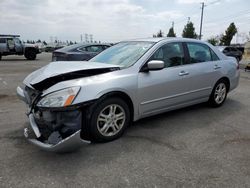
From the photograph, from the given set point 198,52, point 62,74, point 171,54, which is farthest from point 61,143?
point 198,52

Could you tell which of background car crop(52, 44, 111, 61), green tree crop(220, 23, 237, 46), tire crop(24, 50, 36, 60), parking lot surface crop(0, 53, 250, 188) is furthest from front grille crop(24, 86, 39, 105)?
→ green tree crop(220, 23, 237, 46)

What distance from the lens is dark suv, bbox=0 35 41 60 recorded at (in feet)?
59.7

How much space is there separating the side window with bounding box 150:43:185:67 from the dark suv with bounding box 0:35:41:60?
17.8 meters

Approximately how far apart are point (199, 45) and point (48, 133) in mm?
3396

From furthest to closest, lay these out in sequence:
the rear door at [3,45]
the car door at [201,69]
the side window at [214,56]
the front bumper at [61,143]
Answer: the rear door at [3,45], the side window at [214,56], the car door at [201,69], the front bumper at [61,143]

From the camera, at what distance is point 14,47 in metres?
18.6

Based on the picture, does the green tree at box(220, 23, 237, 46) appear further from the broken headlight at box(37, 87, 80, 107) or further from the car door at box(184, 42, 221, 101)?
the broken headlight at box(37, 87, 80, 107)

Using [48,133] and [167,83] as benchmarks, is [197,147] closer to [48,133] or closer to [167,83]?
[167,83]

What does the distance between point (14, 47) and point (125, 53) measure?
17.5 metres

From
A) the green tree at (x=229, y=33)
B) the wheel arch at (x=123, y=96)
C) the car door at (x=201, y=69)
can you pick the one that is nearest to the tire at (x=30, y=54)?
the car door at (x=201, y=69)

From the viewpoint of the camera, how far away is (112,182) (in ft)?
7.79

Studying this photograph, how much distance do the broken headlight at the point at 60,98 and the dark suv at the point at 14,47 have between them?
18.0 m

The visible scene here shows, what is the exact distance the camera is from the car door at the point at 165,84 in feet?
11.6

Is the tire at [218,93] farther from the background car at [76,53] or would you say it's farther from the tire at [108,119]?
the background car at [76,53]
